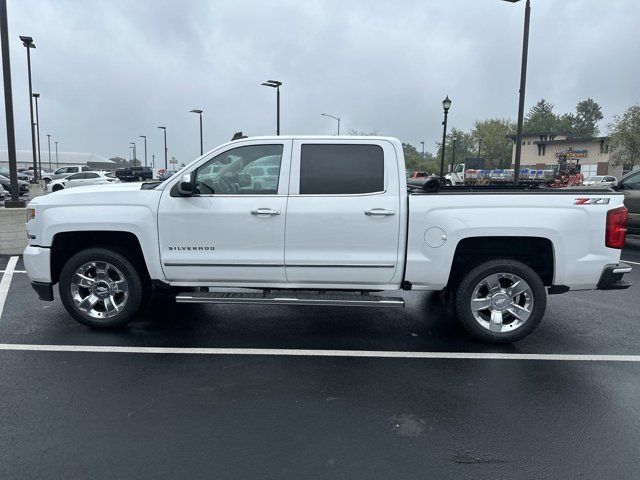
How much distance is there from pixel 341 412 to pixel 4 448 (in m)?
2.15

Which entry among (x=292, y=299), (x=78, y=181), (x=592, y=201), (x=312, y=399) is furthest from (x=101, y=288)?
(x=78, y=181)

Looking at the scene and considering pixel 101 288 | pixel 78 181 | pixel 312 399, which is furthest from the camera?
pixel 78 181

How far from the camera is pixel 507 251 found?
521 cm

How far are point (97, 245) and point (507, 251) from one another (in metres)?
4.19

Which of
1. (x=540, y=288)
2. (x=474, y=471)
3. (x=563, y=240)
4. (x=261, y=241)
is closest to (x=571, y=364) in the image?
(x=540, y=288)

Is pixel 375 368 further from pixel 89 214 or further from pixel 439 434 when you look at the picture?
pixel 89 214

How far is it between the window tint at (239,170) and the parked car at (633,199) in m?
9.32

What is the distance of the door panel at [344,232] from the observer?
16.4ft

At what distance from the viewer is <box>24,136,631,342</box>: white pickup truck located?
4.95m

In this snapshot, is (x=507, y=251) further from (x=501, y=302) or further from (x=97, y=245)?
(x=97, y=245)

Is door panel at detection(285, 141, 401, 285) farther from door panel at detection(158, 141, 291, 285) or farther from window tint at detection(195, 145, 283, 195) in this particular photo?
window tint at detection(195, 145, 283, 195)

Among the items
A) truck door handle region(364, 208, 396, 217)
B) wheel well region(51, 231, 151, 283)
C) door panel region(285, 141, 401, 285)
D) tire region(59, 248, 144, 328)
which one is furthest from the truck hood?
truck door handle region(364, 208, 396, 217)

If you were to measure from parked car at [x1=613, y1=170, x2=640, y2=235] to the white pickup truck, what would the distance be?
773cm

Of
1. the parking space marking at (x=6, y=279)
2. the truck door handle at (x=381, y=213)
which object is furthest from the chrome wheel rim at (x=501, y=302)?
the parking space marking at (x=6, y=279)
